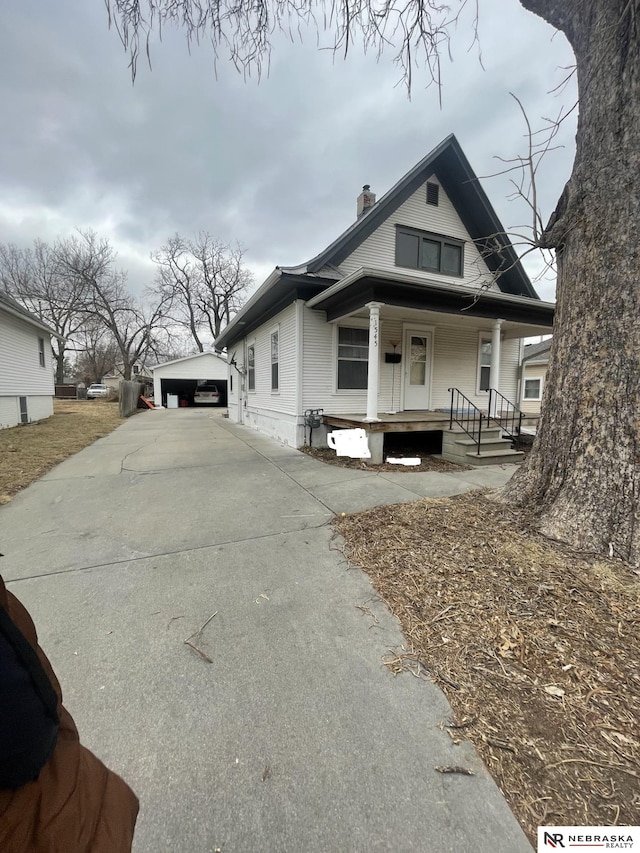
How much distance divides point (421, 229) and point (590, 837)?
35.0ft

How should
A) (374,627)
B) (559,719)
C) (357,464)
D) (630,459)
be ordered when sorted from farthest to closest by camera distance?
(357,464) < (630,459) < (374,627) < (559,719)

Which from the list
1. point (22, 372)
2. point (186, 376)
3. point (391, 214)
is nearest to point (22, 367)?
point (22, 372)

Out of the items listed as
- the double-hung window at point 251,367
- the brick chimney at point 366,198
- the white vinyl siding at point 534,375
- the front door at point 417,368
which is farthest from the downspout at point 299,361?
the white vinyl siding at point 534,375

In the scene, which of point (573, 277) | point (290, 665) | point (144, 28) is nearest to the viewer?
point (290, 665)

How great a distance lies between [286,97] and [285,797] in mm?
5172

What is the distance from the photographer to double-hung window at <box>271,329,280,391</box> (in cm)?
967

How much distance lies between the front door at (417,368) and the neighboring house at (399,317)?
3cm

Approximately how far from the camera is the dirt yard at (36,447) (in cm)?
552

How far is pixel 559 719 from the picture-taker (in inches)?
60.3

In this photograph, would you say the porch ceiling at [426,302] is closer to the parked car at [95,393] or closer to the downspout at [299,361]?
the downspout at [299,361]

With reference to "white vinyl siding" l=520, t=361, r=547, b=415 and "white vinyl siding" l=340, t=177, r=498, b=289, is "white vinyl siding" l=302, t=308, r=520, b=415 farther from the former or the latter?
"white vinyl siding" l=520, t=361, r=547, b=415

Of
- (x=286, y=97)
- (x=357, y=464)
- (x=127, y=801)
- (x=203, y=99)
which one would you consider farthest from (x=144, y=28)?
(x=357, y=464)

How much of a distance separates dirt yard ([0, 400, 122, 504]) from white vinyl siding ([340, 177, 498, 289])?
24.1ft

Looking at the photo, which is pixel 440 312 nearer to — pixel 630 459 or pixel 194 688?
pixel 630 459
